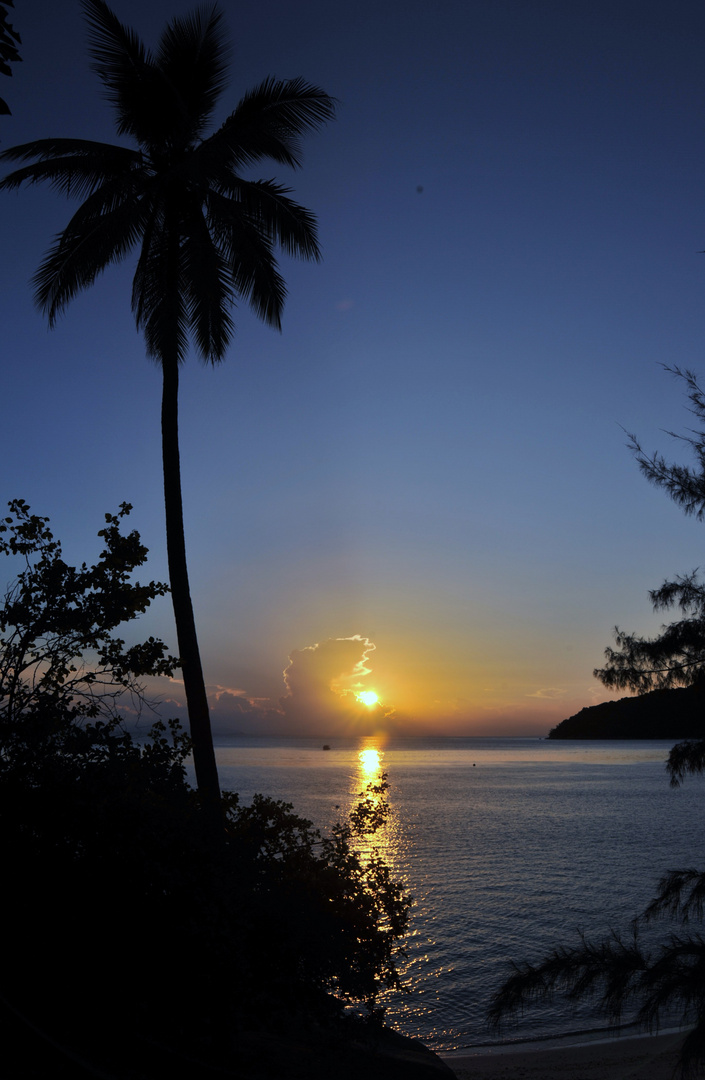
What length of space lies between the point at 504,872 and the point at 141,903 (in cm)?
3501

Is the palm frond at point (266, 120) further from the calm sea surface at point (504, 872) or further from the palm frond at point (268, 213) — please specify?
the calm sea surface at point (504, 872)

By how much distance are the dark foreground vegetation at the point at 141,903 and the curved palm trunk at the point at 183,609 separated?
57.2 inches

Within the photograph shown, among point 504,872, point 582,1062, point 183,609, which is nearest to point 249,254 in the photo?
point 183,609

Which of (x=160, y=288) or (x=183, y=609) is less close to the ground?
(x=160, y=288)

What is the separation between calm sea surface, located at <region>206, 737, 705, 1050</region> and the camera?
68.0 feet

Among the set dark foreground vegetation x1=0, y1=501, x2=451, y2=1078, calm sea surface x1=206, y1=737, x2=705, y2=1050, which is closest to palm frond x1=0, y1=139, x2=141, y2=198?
dark foreground vegetation x1=0, y1=501, x2=451, y2=1078

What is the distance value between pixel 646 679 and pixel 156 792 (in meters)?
8.07

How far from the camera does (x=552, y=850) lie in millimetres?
46781

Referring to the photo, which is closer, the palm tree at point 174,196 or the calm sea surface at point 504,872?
the palm tree at point 174,196

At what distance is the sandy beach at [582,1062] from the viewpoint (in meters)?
15.4

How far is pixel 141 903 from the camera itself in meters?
8.42

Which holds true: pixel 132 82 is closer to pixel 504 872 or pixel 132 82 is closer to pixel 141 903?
pixel 141 903

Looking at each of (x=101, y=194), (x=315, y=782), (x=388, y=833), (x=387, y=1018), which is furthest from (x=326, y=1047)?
(x=315, y=782)

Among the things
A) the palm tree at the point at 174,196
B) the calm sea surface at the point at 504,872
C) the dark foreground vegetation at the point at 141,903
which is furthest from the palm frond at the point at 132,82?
the calm sea surface at the point at 504,872
